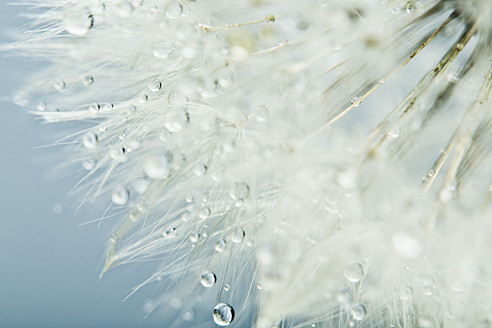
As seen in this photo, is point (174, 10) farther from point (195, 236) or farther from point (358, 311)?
point (358, 311)

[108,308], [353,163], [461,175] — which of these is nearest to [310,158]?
[353,163]

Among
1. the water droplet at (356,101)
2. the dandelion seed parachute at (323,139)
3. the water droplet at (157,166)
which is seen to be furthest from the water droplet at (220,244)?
the water droplet at (356,101)

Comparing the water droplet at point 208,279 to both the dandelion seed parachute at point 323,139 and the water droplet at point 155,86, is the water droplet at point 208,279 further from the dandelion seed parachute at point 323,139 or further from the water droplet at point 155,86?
the water droplet at point 155,86

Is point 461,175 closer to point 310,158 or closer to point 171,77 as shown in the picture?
point 310,158

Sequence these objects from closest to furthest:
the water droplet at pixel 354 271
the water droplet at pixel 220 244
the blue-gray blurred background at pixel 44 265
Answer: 1. the water droplet at pixel 354 271
2. the water droplet at pixel 220 244
3. the blue-gray blurred background at pixel 44 265

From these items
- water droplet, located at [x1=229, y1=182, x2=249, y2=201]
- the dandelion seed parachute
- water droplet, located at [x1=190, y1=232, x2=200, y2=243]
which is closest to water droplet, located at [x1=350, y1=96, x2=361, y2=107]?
the dandelion seed parachute

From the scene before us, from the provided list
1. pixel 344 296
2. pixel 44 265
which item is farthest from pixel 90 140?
pixel 44 265

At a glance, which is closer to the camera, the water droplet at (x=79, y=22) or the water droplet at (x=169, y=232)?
the water droplet at (x=79, y=22)
